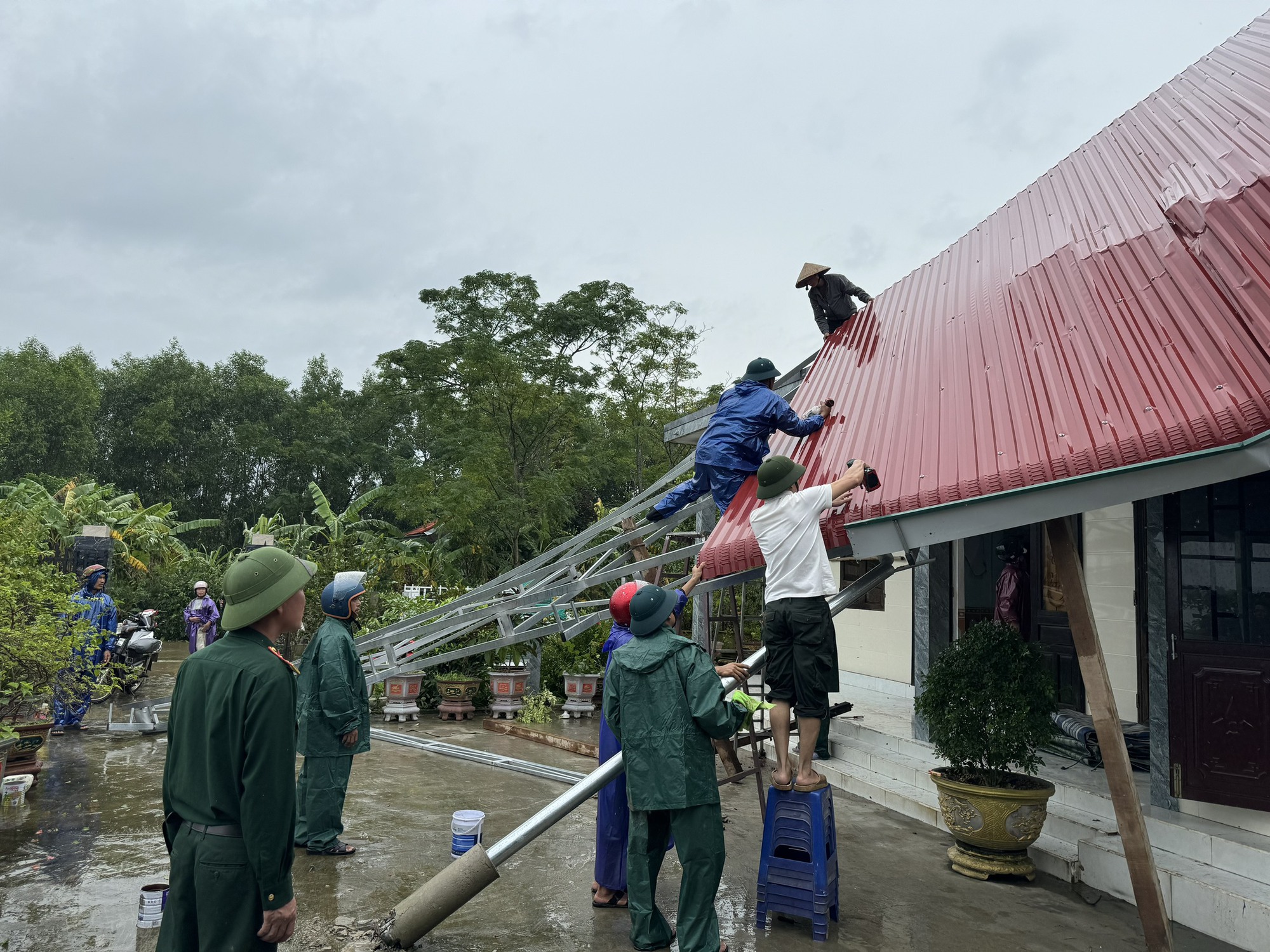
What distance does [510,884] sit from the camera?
5426 mm

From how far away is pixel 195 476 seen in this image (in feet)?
123

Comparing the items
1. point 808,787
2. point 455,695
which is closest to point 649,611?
point 808,787

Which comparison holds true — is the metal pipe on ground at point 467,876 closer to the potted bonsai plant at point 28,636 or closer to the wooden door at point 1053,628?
the potted bonsai plant at point 28,636

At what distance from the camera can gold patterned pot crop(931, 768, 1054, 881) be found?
17.9ft

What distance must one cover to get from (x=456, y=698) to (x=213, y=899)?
9796 millimetres

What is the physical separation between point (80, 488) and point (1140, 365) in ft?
92.6

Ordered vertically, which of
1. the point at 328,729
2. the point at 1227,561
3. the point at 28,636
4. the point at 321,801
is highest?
the point at 1227,561

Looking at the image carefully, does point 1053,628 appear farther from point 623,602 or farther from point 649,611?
point 649,611

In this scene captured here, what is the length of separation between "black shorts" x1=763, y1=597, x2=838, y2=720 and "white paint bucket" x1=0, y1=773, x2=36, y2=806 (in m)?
6.34

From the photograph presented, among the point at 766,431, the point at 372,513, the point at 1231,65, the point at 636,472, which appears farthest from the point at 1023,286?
the point at 372,513

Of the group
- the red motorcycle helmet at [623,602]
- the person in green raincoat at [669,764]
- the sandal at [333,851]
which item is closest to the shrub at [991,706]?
the person in green raincoat at [669,764]

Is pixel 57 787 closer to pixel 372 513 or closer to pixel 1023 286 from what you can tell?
pixel 1023 286

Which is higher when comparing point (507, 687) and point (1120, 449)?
point (1120, 449)

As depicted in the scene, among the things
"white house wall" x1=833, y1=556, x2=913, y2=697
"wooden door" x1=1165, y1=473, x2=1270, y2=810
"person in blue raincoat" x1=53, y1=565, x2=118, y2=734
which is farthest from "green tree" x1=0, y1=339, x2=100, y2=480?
"wooden door" x1=1165, y1=473, x2=1270, y2=810
